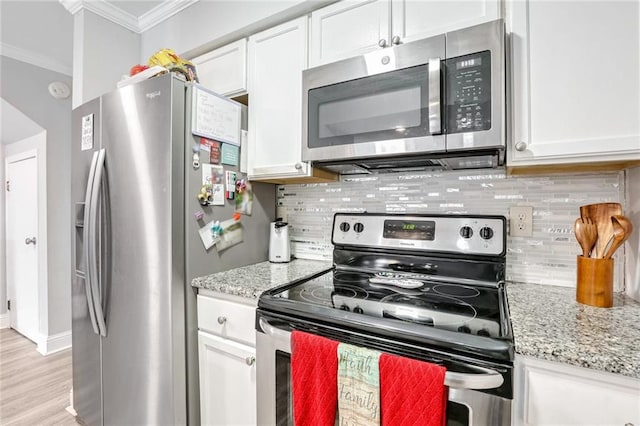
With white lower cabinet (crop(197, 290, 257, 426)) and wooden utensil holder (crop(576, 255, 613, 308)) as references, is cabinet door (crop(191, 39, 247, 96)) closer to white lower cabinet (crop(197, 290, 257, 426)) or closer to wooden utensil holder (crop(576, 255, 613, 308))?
white lower cabinet (crop(197, 290, 257, 426))

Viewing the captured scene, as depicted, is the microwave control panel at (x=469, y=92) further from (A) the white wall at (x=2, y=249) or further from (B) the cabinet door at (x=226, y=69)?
(A) the white wall at (x=2, y=249)

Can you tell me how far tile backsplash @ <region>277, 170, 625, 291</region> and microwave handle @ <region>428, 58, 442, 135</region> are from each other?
0.43m

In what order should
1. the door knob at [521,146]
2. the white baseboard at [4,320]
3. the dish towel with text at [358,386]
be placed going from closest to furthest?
the dish towel with text at [358,386]
the door knob at [521,146]
the white baseboard at [4,320]

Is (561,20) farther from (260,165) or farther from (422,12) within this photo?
(260,165)

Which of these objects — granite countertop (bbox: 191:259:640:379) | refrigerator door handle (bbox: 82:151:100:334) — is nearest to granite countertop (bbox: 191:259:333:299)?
granite countertop (bbox: 191:259:640:379)

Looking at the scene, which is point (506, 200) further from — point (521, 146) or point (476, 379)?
point (476, 379)

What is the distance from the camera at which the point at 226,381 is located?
128 cm

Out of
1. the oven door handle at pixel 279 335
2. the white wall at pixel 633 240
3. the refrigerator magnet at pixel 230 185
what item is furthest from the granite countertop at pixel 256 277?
the white wall at pixel 633 240

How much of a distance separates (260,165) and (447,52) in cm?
98

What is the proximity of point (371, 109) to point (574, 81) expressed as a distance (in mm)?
669

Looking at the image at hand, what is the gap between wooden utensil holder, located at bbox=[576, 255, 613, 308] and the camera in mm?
962

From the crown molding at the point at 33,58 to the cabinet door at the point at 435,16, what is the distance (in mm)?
3196

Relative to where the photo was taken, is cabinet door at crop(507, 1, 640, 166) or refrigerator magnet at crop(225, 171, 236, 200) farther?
refrigerator magnet at crop(225, 171, 236, 200)

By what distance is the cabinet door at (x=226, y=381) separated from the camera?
47.9 inches
